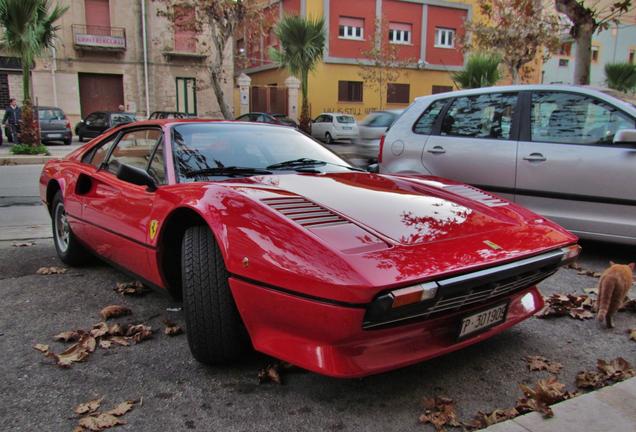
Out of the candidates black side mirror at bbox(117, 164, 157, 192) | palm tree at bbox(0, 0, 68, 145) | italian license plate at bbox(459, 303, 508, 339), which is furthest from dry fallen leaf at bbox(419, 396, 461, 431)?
palm tree at bbox(0, 0, 68, 145)

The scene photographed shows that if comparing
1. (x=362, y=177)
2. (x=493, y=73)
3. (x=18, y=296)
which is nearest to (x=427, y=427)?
(x=362, y=177)

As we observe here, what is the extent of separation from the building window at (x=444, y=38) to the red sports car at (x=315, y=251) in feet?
106

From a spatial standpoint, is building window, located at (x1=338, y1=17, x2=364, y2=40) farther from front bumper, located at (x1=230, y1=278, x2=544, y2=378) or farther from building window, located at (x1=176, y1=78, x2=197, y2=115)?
front bumper, located at (x1=230, y1=278, x2=544, y2=378)

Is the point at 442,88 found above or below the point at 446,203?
above

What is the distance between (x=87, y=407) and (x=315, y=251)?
1.24 metres

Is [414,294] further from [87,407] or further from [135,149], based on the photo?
[135,149]

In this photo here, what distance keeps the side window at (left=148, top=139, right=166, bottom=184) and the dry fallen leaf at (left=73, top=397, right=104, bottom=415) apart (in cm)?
131

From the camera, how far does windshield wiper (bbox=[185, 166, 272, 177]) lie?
3.14 metres

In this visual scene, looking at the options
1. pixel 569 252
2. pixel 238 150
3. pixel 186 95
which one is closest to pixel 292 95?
pixel 186 95

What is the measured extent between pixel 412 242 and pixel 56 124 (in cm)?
2118

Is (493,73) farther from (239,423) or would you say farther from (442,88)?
(239,423)

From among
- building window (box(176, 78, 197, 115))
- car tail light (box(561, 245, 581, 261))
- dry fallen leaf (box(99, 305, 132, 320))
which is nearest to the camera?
car tail light (box(561, 245, 581, 261))

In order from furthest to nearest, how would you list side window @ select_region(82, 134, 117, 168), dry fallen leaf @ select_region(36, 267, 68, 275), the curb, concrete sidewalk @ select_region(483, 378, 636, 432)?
the curb, dry fallen leaf @ select_region(36, 267, 68, 275), side window @ select_region(82, 134, 117, 168), concrete sidewalk @ select_region(483, 378, 636, 432)

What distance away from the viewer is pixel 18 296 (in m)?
3.75
